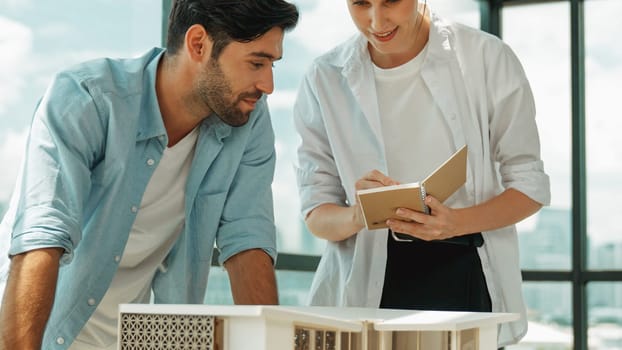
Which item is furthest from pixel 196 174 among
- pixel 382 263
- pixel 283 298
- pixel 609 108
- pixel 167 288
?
pixel 609 108

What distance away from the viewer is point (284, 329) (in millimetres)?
1684

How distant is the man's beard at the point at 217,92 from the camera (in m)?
2.41

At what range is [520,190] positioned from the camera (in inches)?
112

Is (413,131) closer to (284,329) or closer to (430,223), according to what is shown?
(430,223)

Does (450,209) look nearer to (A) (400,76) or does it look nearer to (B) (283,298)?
(A) (400,76)

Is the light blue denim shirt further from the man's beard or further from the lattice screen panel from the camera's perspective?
the lattice screen panel

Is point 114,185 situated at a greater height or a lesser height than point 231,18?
lesser

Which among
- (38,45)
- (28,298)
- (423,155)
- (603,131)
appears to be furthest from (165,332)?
(603,131)

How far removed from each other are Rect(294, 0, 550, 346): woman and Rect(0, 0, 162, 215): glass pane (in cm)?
109

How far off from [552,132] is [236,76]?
13.5 feet

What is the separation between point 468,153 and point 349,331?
3.52 ft

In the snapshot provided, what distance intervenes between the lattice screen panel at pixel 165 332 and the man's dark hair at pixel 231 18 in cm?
87

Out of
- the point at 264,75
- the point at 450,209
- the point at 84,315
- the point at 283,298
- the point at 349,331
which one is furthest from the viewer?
the point at 283,298

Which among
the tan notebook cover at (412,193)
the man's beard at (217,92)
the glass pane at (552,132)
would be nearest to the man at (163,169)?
the man's beard at (217,92)
